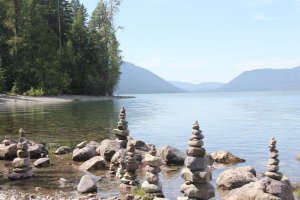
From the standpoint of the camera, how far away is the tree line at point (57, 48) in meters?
97.8

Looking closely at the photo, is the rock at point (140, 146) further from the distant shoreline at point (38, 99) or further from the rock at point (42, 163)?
the distant shoreline at point (38, 99)

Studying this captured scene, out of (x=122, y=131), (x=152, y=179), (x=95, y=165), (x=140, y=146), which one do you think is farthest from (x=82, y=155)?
(x=152, y=179)

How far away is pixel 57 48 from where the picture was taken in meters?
111

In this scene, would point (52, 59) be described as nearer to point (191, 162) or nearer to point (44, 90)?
point (44, 90)

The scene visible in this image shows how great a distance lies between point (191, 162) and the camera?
1269 cm

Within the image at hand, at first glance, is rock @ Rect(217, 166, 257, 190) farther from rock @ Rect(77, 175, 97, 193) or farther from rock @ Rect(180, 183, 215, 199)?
rock @ Rect(77, 175, 97, 193)

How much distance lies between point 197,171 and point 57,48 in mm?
103270

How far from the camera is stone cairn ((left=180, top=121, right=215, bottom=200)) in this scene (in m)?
12.7

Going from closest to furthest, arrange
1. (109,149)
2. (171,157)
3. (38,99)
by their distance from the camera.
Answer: (171,157) → (109,149) → (38,99)

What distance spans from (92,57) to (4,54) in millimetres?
27712

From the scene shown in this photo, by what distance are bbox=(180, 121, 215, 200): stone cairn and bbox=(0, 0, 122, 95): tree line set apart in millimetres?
82366

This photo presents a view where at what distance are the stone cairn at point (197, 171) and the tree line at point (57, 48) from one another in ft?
270

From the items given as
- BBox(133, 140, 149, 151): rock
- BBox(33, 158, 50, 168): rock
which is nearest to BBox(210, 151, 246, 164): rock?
BBox(133, 140, 149, 151): rock

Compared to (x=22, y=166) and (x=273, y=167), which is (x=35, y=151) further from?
(x=273, y=167)
